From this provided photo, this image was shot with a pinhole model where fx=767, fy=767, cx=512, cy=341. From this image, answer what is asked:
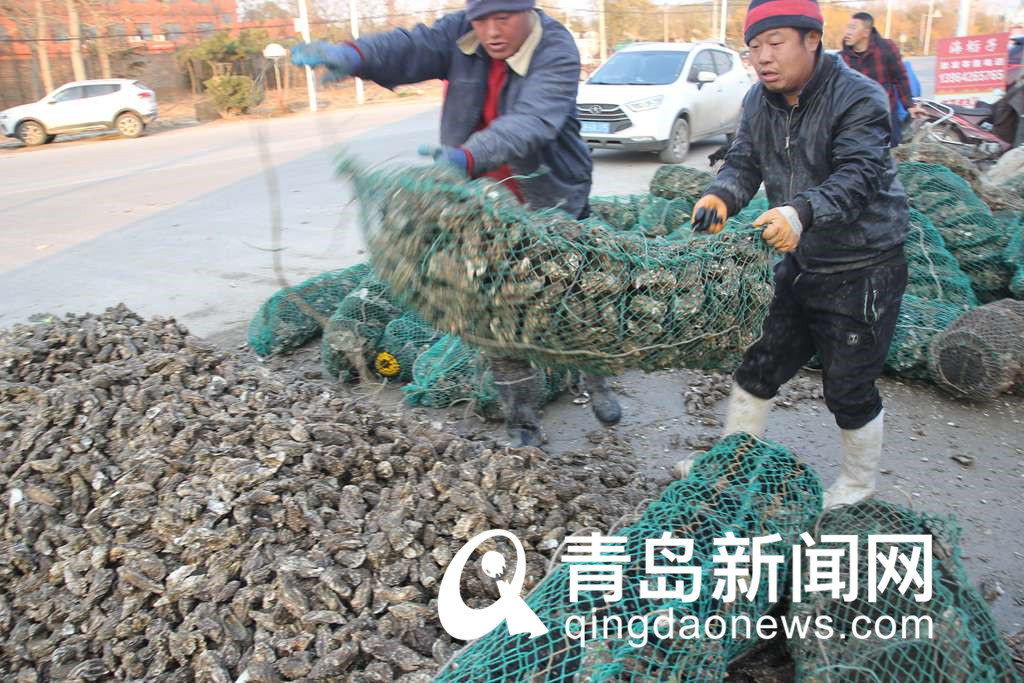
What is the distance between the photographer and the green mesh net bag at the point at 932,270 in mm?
5145

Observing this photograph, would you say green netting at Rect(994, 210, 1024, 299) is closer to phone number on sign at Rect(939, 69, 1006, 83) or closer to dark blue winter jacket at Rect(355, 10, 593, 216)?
dark blue winter jacket at Rect(355, 10, 593, 216)

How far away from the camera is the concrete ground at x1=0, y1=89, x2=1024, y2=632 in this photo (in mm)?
3604

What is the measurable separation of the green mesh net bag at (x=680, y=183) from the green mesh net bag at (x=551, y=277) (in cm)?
379

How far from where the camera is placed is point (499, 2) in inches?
114

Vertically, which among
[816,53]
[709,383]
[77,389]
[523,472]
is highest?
[816,53]

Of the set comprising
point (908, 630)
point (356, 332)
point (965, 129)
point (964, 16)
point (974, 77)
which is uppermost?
point (964, 16)

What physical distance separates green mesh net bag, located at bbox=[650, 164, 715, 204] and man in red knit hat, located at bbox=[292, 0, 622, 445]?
299 centimetres

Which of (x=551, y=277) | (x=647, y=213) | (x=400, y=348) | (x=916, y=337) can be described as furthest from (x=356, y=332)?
(x=916, y=337)

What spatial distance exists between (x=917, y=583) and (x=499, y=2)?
8.06 ft

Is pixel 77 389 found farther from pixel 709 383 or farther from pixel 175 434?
pixel 709 383

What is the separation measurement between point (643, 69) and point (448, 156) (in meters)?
11.3

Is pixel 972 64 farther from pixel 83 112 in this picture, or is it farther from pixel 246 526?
pixel 83 112

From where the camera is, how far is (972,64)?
1262 cm

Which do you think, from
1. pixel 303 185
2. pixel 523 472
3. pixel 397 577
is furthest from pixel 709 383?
pixel 303 185
